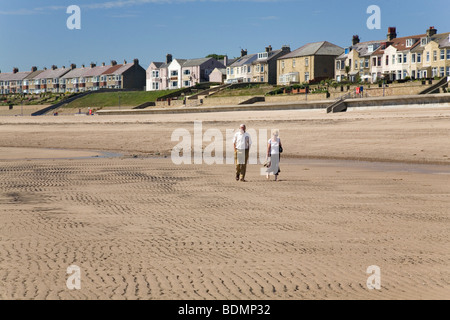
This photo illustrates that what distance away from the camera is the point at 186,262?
24.6 feet

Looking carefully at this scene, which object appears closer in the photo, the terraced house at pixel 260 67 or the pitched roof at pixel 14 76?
the terraced house at pixel 260 67

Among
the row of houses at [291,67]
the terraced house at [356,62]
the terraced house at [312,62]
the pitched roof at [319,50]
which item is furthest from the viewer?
the pitched roof at [319,50]

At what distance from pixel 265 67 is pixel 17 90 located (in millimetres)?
93745

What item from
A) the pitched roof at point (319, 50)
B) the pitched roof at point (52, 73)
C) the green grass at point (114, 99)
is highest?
the pitched roof at point (52, 73)

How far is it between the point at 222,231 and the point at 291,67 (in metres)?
86.3

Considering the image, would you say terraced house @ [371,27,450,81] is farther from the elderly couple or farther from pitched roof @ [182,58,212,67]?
the elderly couple

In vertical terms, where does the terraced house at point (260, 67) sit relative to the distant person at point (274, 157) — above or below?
above

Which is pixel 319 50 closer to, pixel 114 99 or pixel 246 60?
pixel 246 60

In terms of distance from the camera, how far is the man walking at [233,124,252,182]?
16812mm

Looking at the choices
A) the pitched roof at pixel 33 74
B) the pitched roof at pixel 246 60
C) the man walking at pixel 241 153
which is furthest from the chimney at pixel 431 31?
the pitched roof at pixel 33 74

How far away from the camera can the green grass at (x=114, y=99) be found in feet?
305

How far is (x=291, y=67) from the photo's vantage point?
93812 mm

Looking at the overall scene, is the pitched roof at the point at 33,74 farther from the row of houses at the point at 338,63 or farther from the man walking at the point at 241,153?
the man walking at the point at 241,153

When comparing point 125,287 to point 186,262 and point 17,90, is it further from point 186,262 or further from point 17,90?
point 17,90
